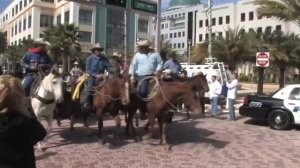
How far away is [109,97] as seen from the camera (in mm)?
10117

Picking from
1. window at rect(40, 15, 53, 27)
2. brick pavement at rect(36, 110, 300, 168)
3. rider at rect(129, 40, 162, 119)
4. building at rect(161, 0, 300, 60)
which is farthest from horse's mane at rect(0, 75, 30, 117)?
window at rect(40, 15, 53, 27)

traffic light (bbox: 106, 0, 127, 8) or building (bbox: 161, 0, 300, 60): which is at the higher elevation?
building (bbox: 161, 0, 300, 60)

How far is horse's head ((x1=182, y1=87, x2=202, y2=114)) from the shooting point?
9.80 m

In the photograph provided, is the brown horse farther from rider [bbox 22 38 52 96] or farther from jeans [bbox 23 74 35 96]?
jeans [bbox 23 74 35 96]

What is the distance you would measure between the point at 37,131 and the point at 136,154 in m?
6.19

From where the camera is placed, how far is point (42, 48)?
10.4 metres

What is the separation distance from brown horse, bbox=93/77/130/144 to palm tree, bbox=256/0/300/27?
15.0 m

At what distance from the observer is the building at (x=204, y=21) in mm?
80875

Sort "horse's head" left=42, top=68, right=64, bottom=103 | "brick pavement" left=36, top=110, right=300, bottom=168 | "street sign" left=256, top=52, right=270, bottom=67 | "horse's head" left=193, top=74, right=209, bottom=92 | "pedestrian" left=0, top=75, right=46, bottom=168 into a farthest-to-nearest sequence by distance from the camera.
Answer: "street sign" left=256, top=52, right=270, bottom=67
"horse's head" left=193, top=74, right=209, bottom=92
"horse's head" left=42, top=68, right=64, bottom=103
"brick pavement" left=36, top=110, right=300, bottom=168
"pedestrian" left=0, top=75, right=46, bottom=168

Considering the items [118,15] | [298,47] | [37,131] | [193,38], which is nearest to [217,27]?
[193,38]

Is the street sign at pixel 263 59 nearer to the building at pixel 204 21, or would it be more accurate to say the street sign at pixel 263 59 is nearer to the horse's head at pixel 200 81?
the horse's head at pixel 200 81

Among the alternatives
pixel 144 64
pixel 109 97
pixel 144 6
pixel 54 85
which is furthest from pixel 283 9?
pixel 54 85

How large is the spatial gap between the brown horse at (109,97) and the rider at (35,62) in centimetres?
134

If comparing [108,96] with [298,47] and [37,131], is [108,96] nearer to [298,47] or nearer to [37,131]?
[37,131]
